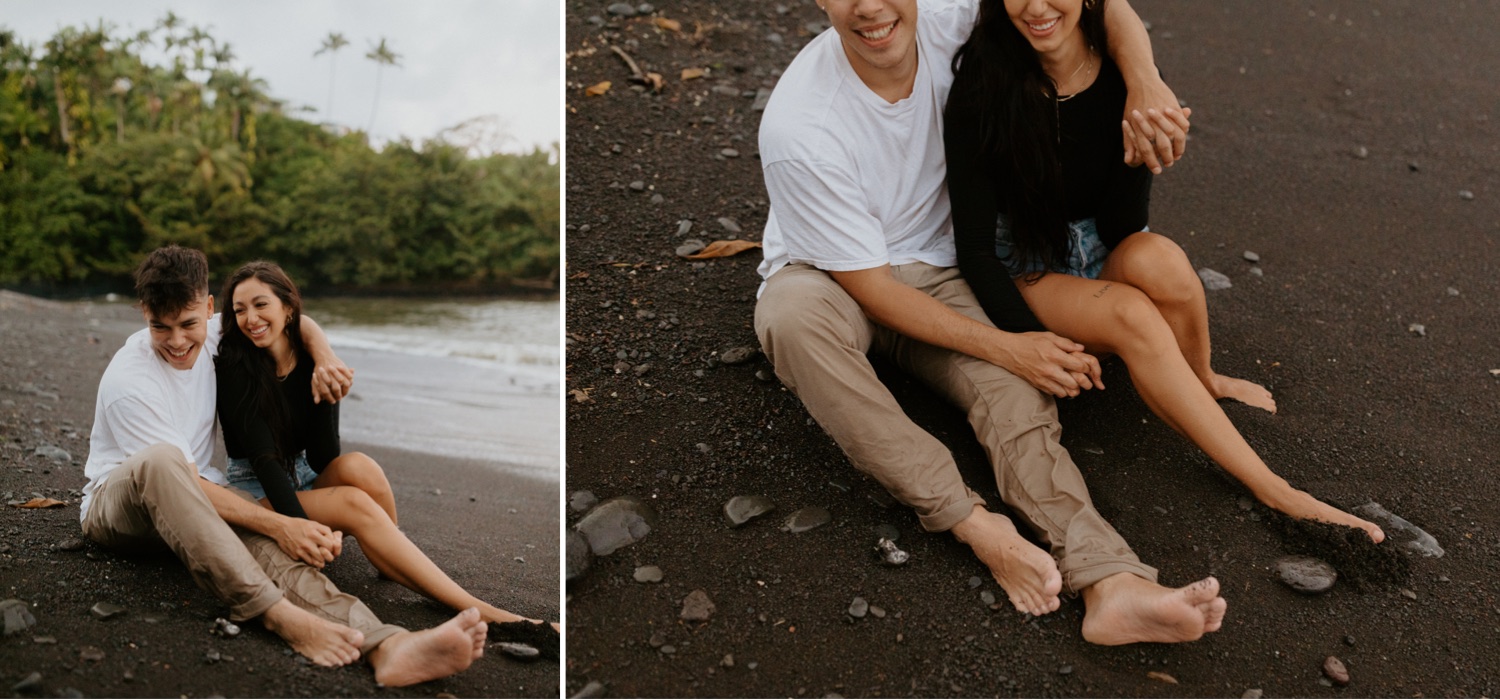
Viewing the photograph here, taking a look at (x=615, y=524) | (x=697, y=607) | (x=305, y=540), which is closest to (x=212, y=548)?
(x=305, y=540)

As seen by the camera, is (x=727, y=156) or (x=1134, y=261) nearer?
(x=1134, y=261)

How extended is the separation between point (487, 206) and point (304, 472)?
22972mm

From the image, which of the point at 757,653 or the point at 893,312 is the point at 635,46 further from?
the point at 757,653

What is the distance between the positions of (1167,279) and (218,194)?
85.2 ft

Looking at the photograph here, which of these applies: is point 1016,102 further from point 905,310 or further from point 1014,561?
point 1014,561

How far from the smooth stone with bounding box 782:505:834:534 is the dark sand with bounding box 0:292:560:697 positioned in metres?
0.66

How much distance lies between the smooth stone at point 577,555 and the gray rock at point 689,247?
1504mm

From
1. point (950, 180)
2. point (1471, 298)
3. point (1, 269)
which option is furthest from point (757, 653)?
point (1, 269)

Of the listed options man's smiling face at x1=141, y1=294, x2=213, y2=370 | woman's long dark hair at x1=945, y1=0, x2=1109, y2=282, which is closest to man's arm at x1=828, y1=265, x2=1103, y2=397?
woman's long dark hair at x1=945, y1=0, x2=1109, y2=282

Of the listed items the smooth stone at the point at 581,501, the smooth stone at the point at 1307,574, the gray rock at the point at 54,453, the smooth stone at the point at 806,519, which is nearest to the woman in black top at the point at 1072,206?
the smooth stone at the point at 1307,574

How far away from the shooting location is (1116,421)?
10.2 ft

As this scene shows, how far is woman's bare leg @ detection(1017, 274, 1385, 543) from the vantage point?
8.84 ft

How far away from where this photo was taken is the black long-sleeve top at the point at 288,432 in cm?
273

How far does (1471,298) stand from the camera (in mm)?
4000
